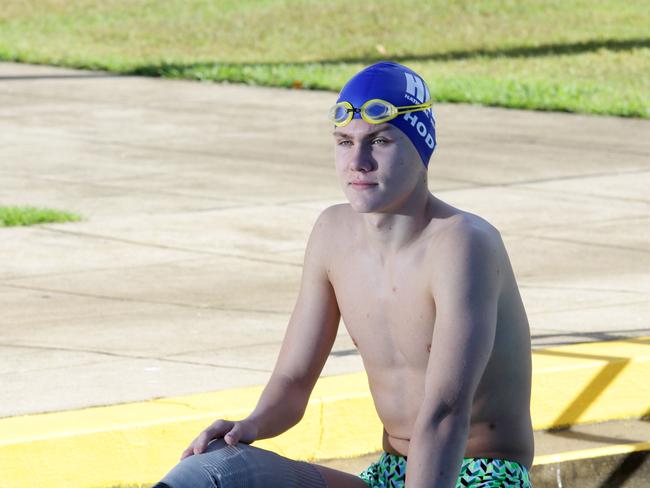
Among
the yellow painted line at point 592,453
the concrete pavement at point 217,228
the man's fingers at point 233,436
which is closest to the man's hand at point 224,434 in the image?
the man's fingers at point 233,436

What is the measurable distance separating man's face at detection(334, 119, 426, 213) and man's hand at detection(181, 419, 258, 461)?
518 millimetres

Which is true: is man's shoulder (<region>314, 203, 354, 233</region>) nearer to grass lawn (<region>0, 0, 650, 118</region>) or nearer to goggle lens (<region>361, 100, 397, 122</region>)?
goggle lens (<region>361, 100, 397, 122</region>)

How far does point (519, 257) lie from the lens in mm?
9461

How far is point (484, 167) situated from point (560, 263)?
448 centimetres

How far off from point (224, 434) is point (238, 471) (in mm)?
207

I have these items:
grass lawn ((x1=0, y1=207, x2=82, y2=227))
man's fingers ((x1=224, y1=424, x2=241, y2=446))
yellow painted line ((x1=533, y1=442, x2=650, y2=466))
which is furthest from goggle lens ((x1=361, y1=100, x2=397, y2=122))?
grass lawn ((x1=0, y1=207, x2=82, y2=227))

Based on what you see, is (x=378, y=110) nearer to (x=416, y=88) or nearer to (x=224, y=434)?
(x=416, y=88)

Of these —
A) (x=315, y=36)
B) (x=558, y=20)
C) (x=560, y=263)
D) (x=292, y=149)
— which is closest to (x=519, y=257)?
(x=560, y=263)

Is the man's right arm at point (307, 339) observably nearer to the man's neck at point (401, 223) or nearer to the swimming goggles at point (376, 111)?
the man's neck at point (401, 223)

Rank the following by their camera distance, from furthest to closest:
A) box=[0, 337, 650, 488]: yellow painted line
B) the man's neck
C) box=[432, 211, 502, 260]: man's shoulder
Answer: box=[0, 337, 650, 488]: yellow painted line, the man's neck, box=[432, 211, 502, 260]: man's shoulder

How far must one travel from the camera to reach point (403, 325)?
3.41 metres

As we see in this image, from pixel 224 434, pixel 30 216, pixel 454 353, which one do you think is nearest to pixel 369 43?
pixel 30 216

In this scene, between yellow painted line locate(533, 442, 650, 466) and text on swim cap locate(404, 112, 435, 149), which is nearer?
text on swim cap locate(404, 112, 435, 149)

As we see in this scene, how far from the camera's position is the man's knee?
310 cm
